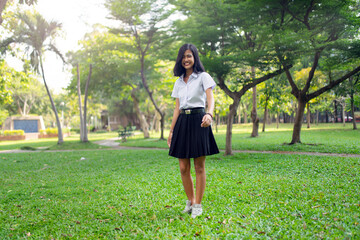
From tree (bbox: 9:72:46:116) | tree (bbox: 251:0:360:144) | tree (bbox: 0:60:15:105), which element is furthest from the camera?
tree (bbox: 9:72:46:116)

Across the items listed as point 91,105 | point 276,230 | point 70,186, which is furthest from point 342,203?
point 91,105

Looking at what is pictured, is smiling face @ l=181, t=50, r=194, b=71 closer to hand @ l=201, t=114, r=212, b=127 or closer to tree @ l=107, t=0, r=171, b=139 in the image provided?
hand @ l=201, t=114, r=212, b=127

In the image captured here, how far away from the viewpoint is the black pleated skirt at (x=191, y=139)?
3305 millimetres

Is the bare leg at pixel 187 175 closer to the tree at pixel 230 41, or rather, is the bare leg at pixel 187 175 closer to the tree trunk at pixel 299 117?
the tree at pixel 230 41

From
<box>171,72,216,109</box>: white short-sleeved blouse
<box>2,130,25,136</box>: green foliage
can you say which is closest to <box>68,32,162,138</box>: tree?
<box>2,130,25,136</box>: green foliage

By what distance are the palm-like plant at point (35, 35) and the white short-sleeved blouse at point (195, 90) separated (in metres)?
14.4

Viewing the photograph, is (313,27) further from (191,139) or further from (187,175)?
(187,175)

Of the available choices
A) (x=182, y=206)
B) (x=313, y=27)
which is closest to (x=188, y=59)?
(x=182, y=206)

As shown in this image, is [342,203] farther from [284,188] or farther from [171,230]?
[171,230]

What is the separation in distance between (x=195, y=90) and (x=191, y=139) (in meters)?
0.62

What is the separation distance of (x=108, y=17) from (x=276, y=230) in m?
14.4

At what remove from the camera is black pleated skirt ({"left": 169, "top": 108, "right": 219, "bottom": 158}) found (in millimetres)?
3305

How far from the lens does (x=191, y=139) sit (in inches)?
132

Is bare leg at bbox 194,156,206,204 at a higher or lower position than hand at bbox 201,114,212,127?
lower
